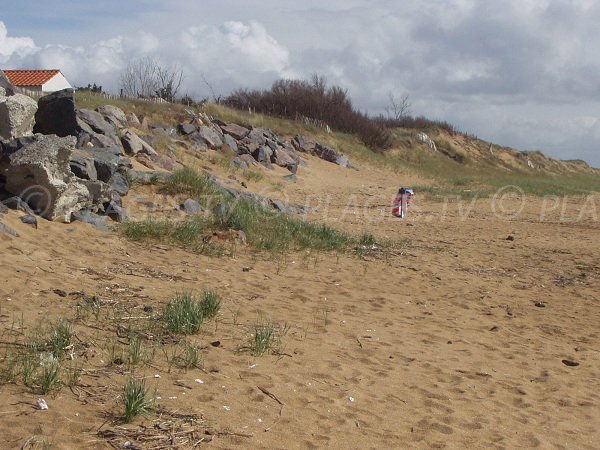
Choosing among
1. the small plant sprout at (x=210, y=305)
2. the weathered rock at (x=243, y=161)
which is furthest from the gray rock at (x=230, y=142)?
the small plant sprout at (x=210, y=305)

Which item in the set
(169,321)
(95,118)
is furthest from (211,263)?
(95,118)

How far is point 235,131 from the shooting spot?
886 inches

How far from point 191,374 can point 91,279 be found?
8.11 feet

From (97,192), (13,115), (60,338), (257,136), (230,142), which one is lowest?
(60,338)

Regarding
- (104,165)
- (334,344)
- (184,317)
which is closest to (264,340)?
(184,317)

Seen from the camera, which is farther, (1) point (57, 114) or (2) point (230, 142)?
(2) point (230, 142)

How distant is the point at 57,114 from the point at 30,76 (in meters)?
31.1

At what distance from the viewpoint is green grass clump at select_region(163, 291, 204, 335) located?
17.1ft

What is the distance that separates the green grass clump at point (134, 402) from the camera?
363 centimetres

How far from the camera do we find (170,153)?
655 inches

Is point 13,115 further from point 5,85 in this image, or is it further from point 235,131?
point 235,131

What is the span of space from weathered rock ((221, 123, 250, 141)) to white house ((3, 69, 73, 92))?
18.0m

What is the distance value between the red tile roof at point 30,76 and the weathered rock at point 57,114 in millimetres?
29157

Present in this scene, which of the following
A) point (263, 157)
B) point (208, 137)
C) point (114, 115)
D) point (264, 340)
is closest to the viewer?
point (264, 340)
